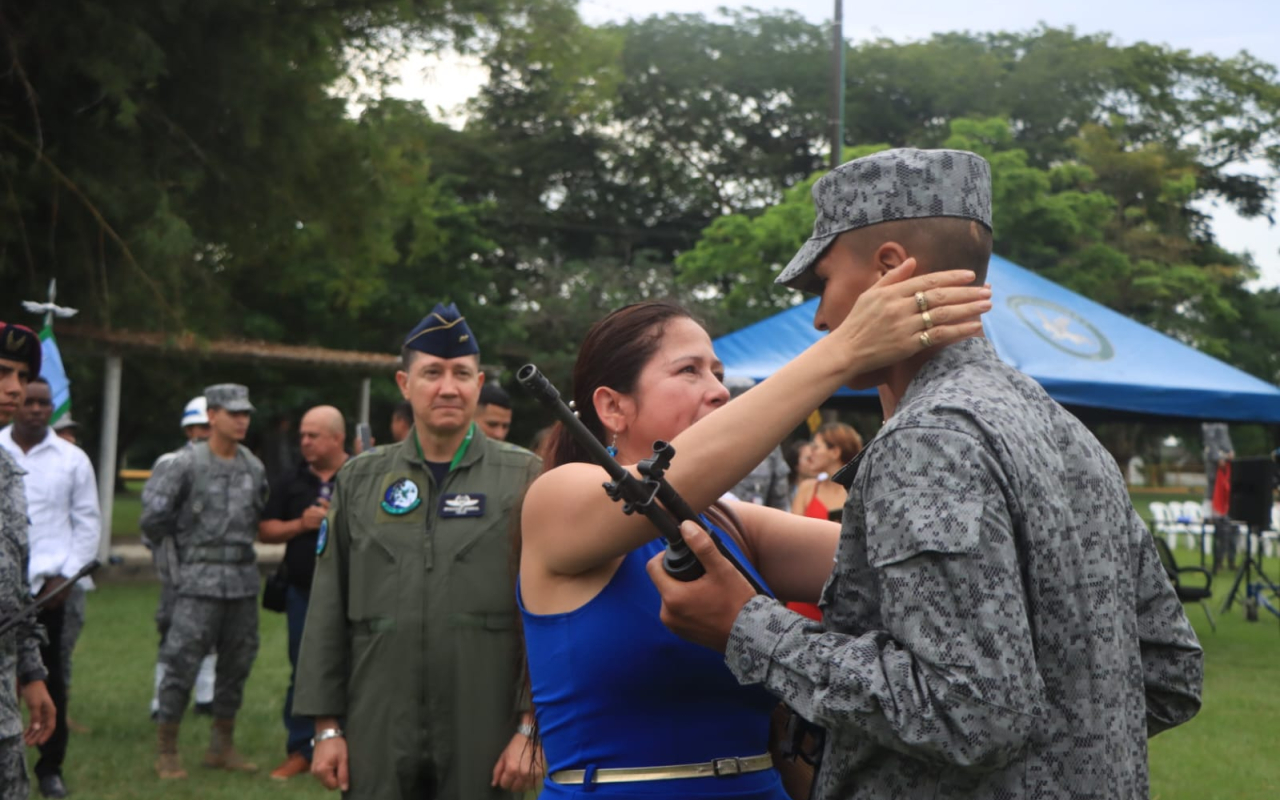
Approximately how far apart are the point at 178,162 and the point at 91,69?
2.26 m

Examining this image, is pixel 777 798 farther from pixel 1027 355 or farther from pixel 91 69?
pixel 91 69

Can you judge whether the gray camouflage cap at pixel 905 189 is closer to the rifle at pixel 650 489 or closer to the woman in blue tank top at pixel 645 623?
the woman in blue tank top at pixel 645 623

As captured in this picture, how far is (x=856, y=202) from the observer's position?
205cm

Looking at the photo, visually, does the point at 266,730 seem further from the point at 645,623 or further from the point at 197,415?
the point at 645,623

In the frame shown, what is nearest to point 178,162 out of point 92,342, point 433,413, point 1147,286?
point 92,342

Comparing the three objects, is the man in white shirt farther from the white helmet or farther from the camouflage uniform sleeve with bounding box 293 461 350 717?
the camouflage uniform sleeve with bounding box 293 461 350 717

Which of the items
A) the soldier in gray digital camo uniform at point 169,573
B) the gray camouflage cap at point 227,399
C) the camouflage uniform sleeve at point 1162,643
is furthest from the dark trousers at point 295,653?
the camouflage uniform sleeve at point 1162,643

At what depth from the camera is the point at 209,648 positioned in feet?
27.8

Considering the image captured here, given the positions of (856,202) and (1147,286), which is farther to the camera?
(1147,286)

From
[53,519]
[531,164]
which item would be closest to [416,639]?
[53,519]

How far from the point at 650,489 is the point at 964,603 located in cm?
51

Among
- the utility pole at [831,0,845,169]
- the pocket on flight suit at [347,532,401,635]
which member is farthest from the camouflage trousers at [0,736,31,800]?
the utility pole at [831,0,845,169]

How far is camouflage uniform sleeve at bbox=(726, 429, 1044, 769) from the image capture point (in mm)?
1715

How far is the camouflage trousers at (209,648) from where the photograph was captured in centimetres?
815
